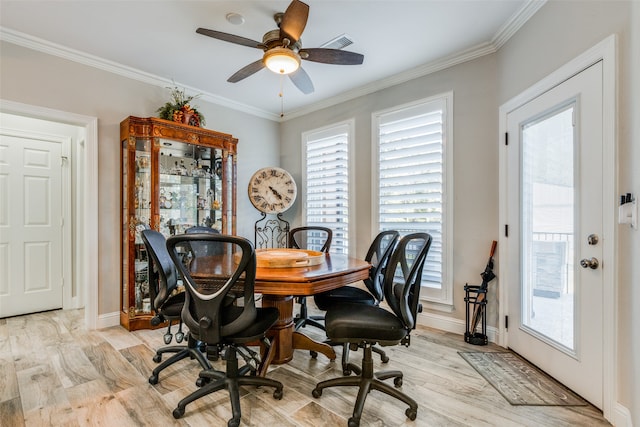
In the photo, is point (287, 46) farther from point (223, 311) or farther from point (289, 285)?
point (223, 311)

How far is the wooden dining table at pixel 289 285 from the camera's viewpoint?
1.72 meters

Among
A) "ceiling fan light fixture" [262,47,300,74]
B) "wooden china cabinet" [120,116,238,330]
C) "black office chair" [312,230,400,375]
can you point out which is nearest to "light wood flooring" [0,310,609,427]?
"black office chair" [312,230,400,375]

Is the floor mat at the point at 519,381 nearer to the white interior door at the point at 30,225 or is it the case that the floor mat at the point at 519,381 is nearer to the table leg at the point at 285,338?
the table leg at the point at 285,338

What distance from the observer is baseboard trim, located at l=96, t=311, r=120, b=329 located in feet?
10.2

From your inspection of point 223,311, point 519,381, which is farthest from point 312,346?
point 519,381

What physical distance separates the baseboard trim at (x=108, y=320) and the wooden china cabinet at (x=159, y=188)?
6 cm

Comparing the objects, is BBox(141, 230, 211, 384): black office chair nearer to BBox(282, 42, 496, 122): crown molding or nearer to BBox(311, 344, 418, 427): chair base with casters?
BBox(311, 344, 418, 427): chair base with casters

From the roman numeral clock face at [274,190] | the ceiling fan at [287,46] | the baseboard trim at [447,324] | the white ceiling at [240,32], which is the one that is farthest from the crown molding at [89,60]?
the baseboard trim at [447,324]

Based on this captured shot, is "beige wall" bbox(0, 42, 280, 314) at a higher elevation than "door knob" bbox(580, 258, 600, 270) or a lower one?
higher

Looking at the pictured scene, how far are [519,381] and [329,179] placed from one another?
2.93m

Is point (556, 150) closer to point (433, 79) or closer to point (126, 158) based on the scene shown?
point (433, 79)

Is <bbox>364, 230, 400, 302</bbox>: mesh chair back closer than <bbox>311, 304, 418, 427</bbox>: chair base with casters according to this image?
No

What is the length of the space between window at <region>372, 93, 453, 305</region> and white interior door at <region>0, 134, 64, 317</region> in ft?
13.3

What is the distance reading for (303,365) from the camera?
7.74 feet
